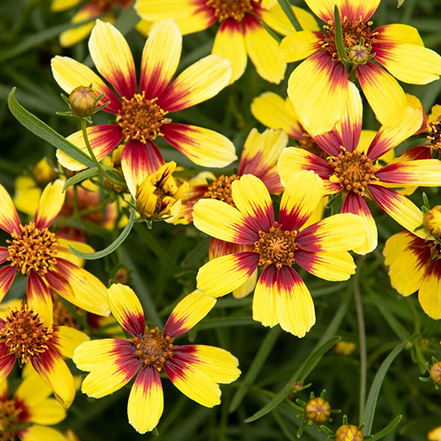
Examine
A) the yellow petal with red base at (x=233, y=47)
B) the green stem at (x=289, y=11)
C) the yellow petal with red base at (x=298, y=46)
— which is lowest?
the yellow petal with red base at (x=298, y=46)

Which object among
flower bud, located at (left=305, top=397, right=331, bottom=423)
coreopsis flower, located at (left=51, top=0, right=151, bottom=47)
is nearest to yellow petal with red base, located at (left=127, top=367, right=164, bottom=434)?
flower bud, located at (left=305, top=397, right=331, bottom=423)

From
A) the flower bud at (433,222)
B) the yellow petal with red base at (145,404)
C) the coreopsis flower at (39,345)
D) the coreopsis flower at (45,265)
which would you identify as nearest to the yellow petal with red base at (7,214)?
the coreopsis flower at (45,265)

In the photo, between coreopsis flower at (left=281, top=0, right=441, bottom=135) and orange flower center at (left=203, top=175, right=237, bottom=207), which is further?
orange flower center at (left=203, top=175, right=237, bottom=207)

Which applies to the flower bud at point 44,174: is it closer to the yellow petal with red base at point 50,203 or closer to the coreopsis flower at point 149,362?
the yellow petal with red base at point 50,203

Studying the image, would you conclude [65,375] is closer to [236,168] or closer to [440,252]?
[236,168]

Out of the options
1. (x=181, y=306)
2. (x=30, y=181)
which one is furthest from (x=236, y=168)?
(x=30, y=181)

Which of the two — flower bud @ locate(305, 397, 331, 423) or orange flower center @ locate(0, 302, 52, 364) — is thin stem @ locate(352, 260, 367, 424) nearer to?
flower bud @ locate(305, 397, 331, 423)

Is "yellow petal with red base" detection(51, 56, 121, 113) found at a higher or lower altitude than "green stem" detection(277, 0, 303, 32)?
lower

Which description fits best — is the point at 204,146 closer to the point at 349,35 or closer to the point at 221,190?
the point at 221,190
